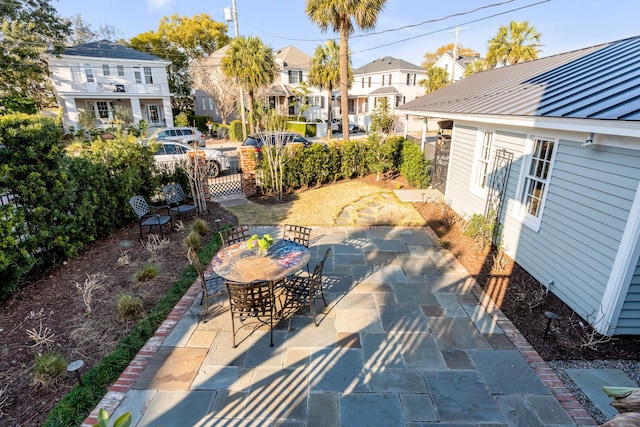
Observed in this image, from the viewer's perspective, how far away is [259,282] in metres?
3.83

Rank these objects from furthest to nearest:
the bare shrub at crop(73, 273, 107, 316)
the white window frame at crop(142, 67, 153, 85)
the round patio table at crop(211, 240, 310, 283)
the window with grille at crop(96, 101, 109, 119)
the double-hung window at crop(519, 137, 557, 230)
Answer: the white window frame at crop(142, 67, 153, 85) → the window with grille at crop(96, 101, 109, 119) → the double-hung window at crop(519, 137, 557, 230) → the bare shrub at crop(73, 273, 107, 316) → the round patio table at crop(211, 240, 310, 283)

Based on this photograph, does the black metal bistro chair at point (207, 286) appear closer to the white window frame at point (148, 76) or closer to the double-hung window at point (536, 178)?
the double-hung window at point (536, 178)

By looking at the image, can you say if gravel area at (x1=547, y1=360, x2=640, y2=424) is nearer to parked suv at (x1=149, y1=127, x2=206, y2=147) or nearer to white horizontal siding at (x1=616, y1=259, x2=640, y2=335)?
white horizontal siding at (x1=616, y1=259, x2=640, y2=335)

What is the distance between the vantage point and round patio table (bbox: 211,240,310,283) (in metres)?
3.97

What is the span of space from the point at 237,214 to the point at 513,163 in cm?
665

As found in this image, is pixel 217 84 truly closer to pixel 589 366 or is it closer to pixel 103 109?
pixel 103 109

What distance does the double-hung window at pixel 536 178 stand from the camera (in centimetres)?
523

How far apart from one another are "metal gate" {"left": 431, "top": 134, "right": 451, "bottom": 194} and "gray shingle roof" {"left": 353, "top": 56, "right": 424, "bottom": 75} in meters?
26.6

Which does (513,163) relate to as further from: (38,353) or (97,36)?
(97,36)

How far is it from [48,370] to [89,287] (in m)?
1.66

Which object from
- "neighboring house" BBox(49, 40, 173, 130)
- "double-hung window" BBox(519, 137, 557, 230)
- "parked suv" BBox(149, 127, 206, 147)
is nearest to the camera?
"double-hung window" BBox(519, 137, 557, 230)

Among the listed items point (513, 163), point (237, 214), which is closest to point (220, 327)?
point (237, 214)

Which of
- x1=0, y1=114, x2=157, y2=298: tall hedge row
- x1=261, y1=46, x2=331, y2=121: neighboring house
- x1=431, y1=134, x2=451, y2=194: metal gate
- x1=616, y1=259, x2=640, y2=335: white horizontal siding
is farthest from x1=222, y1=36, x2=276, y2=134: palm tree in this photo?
x1=616, y1=259, x2=640, y2=335: white horizontal siding

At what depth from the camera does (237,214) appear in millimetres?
8680
